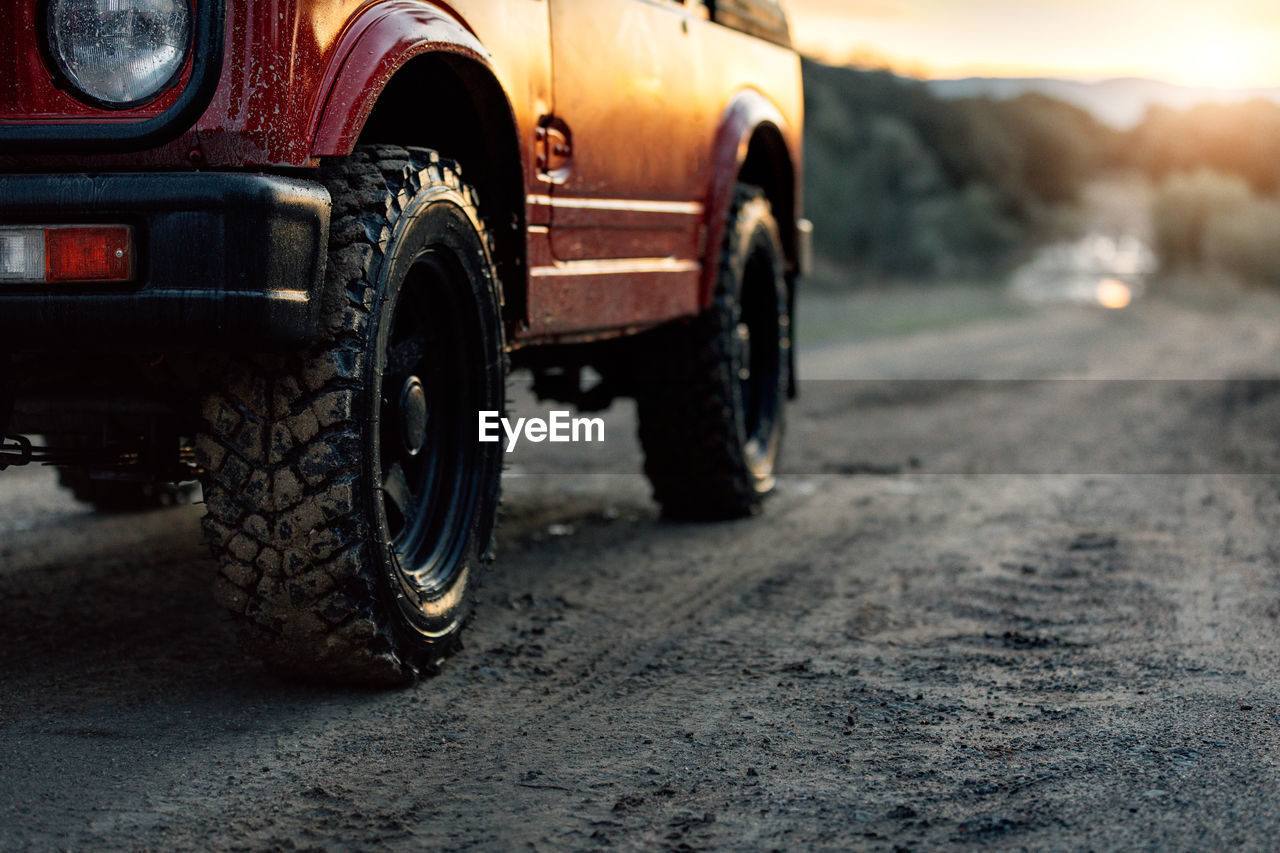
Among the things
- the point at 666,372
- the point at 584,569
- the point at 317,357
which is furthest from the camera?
the point at 666,372

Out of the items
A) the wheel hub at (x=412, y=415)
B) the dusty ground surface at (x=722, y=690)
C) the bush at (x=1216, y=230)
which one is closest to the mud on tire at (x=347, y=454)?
the wheel hub at (x=412, y=415)

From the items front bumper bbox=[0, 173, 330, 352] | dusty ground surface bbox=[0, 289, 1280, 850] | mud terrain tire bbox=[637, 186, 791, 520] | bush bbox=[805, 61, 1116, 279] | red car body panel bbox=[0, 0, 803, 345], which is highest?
bush bbox=[805, 61, 1116, 279]

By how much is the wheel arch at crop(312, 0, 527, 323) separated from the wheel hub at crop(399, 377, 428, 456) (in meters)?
0.53

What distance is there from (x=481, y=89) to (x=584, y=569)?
5.96 feet

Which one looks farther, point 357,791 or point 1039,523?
point 1039,523

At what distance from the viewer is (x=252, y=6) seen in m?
2.69

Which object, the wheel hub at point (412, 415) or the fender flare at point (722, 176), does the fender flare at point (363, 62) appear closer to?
the wheel hub at point (412, 415)

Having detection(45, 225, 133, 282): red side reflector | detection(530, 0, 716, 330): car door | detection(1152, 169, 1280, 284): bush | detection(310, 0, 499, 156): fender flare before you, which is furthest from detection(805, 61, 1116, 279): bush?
detection(45, 225, 133, 282): red side reflector

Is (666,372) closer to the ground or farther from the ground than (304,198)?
closer to the ground

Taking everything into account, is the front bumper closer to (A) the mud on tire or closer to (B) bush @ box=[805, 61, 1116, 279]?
(A) the mud on tire

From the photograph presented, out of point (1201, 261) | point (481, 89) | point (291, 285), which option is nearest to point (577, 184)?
point (481, 89)

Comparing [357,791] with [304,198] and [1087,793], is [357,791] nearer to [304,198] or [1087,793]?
[304,198]

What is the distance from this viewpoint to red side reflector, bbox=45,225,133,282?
260 centimetres

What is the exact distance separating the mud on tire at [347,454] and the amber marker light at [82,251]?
1.25 feet
